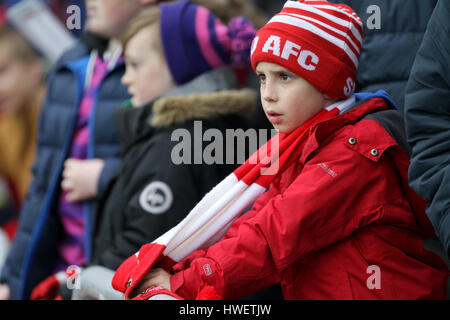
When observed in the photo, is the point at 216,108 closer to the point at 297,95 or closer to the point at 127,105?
the point at 127,105

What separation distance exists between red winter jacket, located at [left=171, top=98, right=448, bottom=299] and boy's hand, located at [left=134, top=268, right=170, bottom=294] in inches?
0.8

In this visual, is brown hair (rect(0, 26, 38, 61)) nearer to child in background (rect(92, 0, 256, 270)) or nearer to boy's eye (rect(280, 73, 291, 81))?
child in background (rect(92, 0, 256, 270))

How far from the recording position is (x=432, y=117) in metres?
1.47

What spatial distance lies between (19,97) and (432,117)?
259cm

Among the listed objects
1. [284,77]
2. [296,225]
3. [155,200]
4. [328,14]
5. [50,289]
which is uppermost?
[328,14]

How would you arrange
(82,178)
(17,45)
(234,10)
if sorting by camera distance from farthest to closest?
(17,45) → (234,10) → (82,178)

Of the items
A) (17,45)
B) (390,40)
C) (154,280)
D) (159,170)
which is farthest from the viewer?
(17,45)

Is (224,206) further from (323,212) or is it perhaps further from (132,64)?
(132,64)

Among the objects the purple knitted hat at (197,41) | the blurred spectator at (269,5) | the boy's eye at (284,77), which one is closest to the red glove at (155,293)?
the boy's eye at (284,77)

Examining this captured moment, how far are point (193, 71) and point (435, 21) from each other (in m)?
1.06

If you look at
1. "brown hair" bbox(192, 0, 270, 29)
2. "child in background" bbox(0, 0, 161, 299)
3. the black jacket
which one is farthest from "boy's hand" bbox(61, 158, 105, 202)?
"brown hair" bbox(192, 0, 270, 29)

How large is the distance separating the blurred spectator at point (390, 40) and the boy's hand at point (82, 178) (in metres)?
1.05

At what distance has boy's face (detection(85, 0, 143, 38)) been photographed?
8.63 feet

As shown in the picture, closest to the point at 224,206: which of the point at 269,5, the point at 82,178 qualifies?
the point at 82,178
